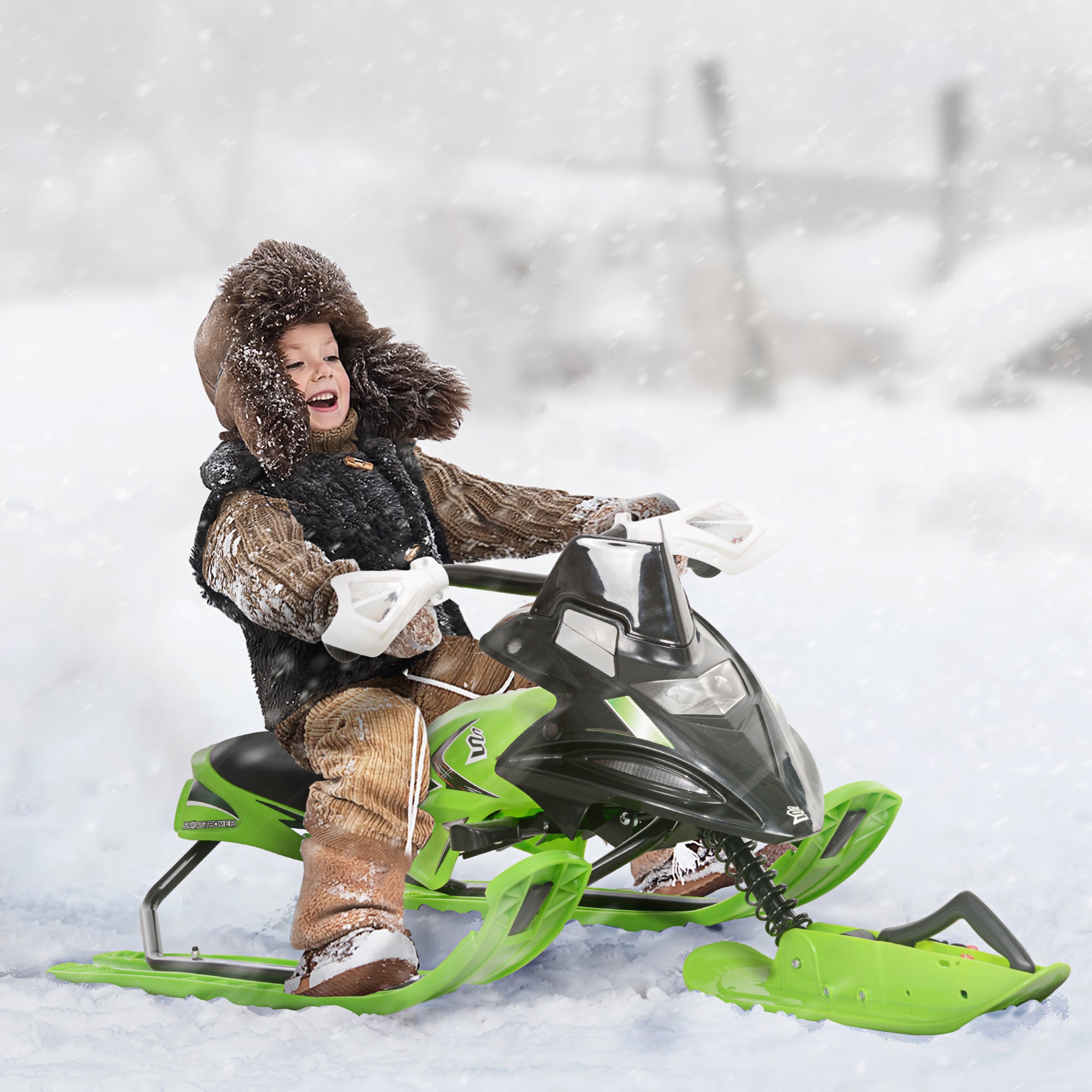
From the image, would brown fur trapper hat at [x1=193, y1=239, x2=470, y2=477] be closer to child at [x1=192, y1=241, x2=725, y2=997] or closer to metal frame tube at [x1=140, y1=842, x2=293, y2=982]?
child at [x1=192, y1=241, x2=725, y2=997]

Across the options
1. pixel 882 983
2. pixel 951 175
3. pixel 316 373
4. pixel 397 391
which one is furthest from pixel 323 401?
pixel 951 175

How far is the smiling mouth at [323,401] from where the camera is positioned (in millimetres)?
1881

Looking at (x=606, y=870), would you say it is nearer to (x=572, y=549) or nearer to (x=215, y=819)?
(x=572, y=549)

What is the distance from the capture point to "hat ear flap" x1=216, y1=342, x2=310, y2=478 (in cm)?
178

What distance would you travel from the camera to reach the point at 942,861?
196cm

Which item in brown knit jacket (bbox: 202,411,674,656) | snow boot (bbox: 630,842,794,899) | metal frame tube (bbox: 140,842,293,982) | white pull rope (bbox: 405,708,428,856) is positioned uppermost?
brown knit jacket (bbox: 202,411,674,656)

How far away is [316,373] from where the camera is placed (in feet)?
6.18

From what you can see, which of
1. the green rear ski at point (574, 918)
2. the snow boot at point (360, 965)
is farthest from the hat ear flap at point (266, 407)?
the snow boot at point (360, 965)

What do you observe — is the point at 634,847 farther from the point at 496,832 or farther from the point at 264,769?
the point at 264,769

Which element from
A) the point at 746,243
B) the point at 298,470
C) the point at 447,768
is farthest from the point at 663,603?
the point at 746,243


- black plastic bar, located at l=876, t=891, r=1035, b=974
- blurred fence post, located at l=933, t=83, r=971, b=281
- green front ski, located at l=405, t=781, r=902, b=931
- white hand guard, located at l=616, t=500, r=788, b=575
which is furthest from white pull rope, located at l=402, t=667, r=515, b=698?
blurred fence post, located at l=933, t=83, r=971, b=281

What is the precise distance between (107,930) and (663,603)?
1242mm

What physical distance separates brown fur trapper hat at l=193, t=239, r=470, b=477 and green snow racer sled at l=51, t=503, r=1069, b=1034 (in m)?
0.42

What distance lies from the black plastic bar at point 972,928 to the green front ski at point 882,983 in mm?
14
